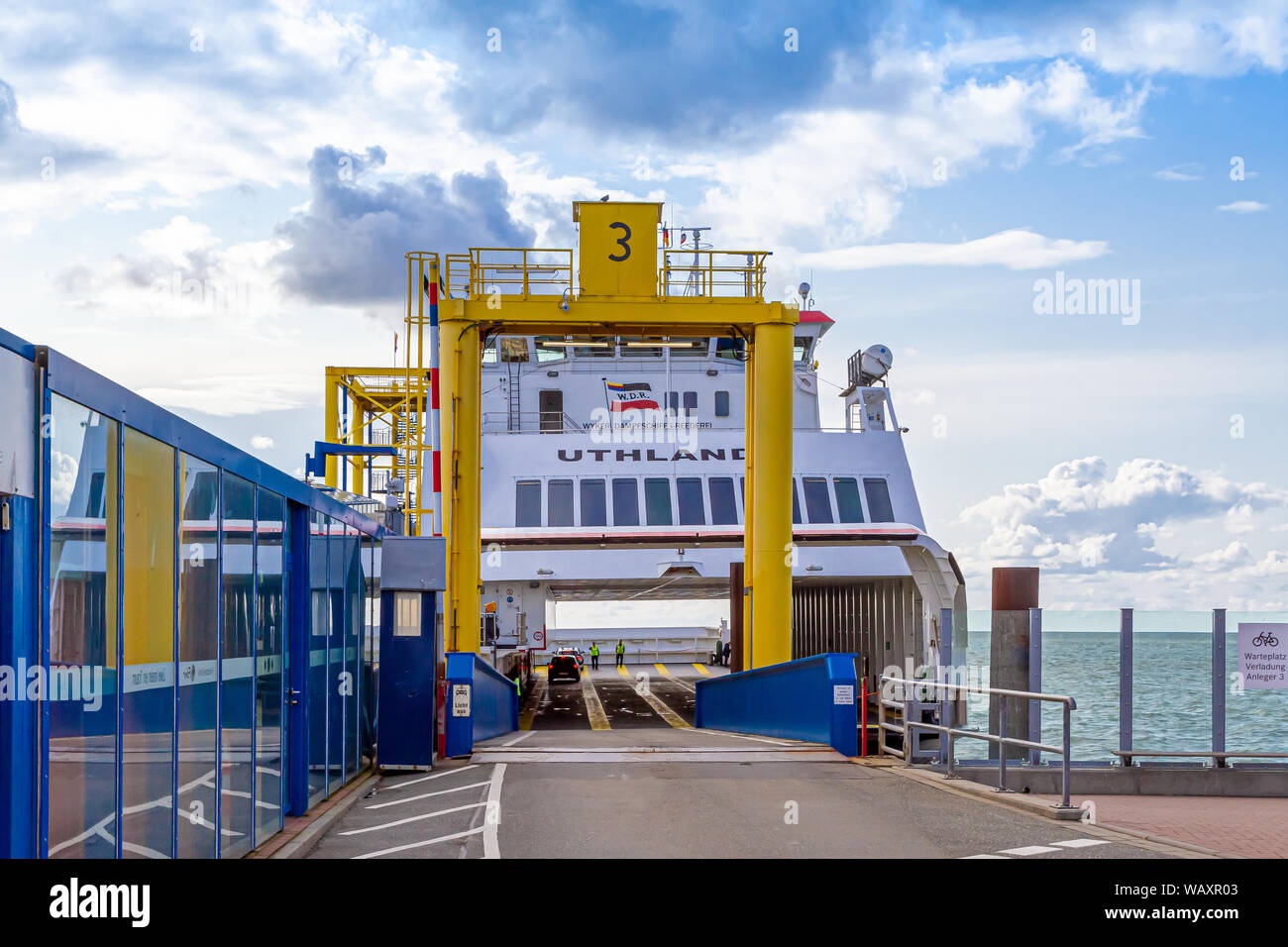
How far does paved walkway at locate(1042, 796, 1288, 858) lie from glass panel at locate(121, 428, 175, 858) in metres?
6.98

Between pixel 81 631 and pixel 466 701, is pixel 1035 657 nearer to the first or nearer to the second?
pixel 466 701

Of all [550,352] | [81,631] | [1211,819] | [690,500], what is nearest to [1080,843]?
[1211,819]

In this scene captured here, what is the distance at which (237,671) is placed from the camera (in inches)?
335

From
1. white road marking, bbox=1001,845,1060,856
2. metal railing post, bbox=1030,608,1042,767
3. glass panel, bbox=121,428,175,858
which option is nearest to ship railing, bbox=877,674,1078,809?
metal railing post, bbox=1030,608,1042,767

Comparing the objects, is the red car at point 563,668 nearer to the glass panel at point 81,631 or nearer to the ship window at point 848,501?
the ship window at point 848,501

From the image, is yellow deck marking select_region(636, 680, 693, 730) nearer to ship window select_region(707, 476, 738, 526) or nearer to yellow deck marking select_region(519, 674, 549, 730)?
yellow deck marking select_region(519, 674, 549, 730)

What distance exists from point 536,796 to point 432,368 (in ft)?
29.0

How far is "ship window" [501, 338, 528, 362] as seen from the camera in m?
35.0

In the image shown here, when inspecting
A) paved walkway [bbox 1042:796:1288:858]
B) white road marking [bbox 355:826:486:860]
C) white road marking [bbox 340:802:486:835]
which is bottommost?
paved walkway [bbox 1042:796:1288:858]

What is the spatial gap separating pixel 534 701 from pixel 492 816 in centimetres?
1991
